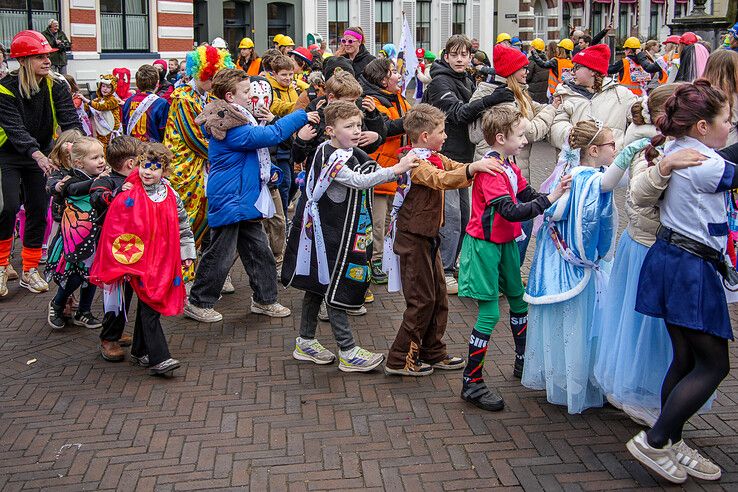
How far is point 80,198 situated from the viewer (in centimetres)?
605

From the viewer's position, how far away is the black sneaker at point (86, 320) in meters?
6.41

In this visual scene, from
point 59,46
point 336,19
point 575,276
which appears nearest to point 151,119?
point 575,276

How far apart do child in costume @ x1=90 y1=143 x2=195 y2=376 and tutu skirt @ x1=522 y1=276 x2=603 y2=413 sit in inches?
84.8

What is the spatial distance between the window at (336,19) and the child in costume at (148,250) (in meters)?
25.2

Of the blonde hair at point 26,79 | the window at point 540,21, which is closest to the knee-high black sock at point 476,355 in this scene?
the blonde hair at point 26,79

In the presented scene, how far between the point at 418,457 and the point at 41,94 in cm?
463

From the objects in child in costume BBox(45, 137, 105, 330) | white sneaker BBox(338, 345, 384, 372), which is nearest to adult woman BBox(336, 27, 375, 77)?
child in costume BBox(45, 137, 105, 330)

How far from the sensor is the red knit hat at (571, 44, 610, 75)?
22.1 feet

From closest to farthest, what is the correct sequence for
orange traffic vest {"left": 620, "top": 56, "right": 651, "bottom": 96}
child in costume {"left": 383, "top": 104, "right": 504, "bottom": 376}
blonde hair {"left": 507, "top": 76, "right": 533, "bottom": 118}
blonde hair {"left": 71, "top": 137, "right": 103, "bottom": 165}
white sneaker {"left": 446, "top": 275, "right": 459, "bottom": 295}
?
child in costume {"left": 383, "top": 104, "right": 504, "bottom": 376} → blonde hair {"left": 71, "top": 137, "right": 103, "bottom": 165} → blonde hair {"left": 507, "top": 76, "right": 533, "bottom": 118} → white sneaker {"left": 446, "top": 275, "right": 459, "bottom": 295} → orange traffic vest {"left": 620, "top": 56, "right": 651, "bottom": 96}

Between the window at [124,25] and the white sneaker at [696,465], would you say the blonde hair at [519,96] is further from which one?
the window at [124,25]

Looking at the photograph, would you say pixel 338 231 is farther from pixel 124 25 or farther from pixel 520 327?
pixel 124 25

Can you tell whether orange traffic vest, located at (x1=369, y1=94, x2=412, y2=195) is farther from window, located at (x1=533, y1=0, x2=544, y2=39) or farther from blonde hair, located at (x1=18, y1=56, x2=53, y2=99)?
window, located at (x1=533, y1=0, x2=544, y2=39)

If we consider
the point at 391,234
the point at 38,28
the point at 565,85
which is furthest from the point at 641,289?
the point at 38,28

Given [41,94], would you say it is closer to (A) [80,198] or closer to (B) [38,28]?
(A) [80,198]
